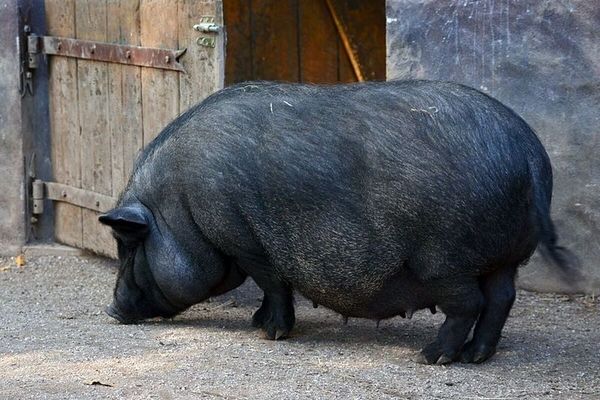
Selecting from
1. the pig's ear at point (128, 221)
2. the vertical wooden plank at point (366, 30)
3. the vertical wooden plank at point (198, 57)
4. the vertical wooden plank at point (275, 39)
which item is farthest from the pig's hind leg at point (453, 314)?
the vertical wooden plank at point (366, 30)

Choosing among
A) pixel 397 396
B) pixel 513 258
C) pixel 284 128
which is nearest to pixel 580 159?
pixel 513 258

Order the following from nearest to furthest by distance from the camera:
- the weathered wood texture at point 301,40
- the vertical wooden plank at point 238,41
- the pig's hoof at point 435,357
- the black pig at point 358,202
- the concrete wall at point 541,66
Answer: the black pig at point 358,202 → the pig's hoof at point 435,357 → the concrete wall at point 541,66 → the vertical wooden plank at point 238,41 → the weathered wood texture at point 301,40

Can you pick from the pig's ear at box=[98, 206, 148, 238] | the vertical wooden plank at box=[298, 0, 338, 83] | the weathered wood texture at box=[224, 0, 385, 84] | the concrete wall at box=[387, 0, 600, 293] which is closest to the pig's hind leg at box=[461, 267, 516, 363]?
the concrete wall at box=[387, 0, 600, 293]

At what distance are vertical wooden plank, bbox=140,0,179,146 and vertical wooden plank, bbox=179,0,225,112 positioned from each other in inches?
2.7

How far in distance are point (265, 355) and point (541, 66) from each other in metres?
2.31

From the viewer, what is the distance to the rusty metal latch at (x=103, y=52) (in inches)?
272

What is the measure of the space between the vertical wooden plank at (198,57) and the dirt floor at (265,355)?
1.18m

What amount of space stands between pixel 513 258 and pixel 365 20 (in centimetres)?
382

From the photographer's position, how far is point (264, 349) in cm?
571

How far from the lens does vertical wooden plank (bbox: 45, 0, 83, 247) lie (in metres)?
7.72

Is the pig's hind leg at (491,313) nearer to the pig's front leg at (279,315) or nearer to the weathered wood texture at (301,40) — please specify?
the pig's front leg at (279,315)

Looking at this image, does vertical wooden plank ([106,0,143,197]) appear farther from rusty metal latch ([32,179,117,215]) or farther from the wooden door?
rusty metal latch ([32,179,117,215])

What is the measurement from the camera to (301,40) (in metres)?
8.77

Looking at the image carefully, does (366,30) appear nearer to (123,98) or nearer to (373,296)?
(123,98)
